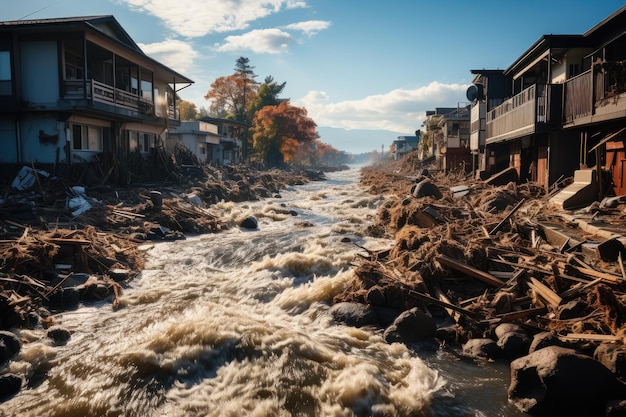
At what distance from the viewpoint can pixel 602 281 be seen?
813cm

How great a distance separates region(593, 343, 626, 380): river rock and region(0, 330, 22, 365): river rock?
31.8 feet

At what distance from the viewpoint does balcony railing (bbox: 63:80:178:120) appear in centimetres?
2207

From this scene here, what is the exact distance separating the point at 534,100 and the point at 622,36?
11.6ft

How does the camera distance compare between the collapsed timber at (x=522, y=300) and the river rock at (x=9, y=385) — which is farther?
the river rock at (x=9, y=385)

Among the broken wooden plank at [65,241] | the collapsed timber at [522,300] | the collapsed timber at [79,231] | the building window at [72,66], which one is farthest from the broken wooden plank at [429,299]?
the building window at [72,66]

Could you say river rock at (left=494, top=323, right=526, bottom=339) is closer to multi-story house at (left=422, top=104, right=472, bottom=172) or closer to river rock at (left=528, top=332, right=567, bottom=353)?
river rock at (left=528, top=332, right=567, bottom=353)

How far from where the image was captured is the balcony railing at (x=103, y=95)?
869 inches

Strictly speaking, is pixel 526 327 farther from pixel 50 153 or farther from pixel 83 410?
pixel 50 153

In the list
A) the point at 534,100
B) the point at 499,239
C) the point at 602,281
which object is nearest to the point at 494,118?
the point at 534,100

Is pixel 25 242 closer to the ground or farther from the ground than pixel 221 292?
farther from the ground

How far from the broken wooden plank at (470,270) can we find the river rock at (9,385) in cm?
877

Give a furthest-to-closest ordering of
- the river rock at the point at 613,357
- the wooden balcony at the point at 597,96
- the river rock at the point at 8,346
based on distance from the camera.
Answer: the wooden balcony at the point at 597,96
the river rock at the point at 8,346
the river rock at the point at 613,357

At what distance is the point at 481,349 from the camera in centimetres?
781

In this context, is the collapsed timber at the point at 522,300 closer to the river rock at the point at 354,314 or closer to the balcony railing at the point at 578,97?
the river rock at the point at 354,314
